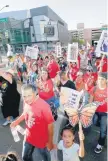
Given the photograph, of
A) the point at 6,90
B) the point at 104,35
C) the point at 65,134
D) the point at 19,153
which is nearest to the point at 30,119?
the point at 65,134

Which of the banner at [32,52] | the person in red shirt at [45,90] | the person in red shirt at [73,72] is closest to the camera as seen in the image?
the person in red shirt at [45,90]

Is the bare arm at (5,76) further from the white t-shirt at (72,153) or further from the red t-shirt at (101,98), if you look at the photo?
the white t-shirt at (72,153)

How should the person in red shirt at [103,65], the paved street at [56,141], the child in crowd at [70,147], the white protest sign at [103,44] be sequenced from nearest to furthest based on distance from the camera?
1. the child in crowd at [70,147]
2. the paved street at [56,141]
3. the white protest sign at [103,44]
4. the person in red shirt at [103,65]

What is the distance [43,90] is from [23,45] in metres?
68.6

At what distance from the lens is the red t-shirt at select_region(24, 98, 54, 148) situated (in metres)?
3.11

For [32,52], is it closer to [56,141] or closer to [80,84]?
[80,84]

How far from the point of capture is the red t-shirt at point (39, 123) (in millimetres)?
3111

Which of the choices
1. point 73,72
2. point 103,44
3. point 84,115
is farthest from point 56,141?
point 73,72

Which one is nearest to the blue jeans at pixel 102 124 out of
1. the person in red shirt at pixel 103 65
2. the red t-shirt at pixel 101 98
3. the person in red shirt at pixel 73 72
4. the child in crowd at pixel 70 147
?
the red t-shirt at pixel 101 98

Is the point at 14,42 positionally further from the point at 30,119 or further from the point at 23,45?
the point at 30,119

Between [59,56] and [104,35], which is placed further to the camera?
[59,56]

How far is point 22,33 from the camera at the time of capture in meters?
73.9

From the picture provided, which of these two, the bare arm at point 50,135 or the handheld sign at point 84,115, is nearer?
the bare arm at point 50,135

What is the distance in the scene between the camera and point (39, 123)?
123 inches
